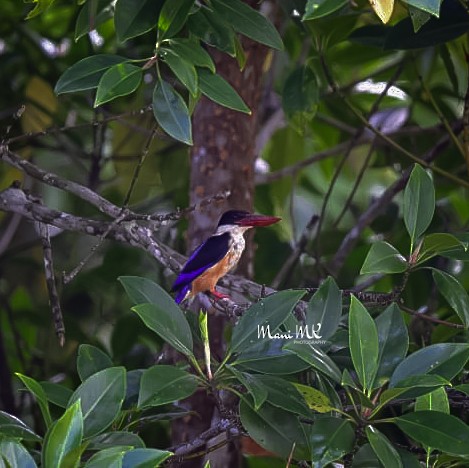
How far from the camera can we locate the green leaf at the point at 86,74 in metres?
2.04

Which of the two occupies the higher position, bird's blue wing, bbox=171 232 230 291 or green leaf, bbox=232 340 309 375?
bird's blue wing, bbox=171 232 230 291

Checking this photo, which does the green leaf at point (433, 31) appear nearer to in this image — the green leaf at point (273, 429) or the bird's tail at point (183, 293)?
the bird's tail at point (183, 293)

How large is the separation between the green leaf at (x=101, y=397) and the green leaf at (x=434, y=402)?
510mm

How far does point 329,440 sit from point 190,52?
0.79 meters

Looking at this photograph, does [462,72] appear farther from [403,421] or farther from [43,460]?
[43,460]

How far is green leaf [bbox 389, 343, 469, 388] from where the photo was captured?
1.79m

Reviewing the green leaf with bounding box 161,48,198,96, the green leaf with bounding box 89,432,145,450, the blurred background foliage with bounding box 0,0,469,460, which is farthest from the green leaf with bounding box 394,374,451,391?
the blurred background foliage with bounding box 0,0,469,460

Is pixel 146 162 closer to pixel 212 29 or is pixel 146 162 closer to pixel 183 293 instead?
pixel 183 293

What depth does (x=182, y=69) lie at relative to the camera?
200 cm

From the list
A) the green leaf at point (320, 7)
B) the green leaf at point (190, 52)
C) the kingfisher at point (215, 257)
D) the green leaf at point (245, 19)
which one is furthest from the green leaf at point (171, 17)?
the kingfisher at point (215, 257)

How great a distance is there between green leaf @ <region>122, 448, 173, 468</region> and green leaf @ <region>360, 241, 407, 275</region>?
1.68ft

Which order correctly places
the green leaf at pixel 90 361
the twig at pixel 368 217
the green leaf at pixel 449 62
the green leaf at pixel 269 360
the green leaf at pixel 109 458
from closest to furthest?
the green leaf at pixel 109 458
the green leaf at pixel 269 360
the green leaf at pixel 90 361
the green leaf at pixel 449 62
the twig at pixel 368 217

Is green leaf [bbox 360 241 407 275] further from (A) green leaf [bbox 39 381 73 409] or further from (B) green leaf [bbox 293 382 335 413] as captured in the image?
(A) green leaf [bbox 39 381 73 409]

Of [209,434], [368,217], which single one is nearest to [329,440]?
[209,434]
